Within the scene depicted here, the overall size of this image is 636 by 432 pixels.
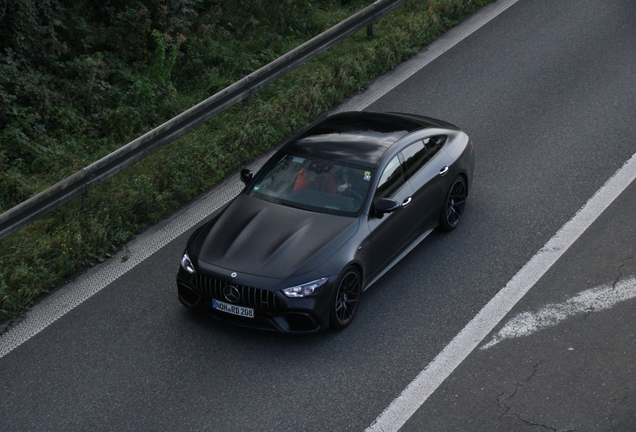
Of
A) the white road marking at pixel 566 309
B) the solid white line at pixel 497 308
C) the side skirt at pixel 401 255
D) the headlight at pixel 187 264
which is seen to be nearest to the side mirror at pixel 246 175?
the headlight at pixel 187 264

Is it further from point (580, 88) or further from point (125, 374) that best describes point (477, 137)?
point (125, 374)

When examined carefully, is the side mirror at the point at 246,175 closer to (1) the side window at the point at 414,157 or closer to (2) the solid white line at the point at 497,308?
(1) the side window at the point at 414,157

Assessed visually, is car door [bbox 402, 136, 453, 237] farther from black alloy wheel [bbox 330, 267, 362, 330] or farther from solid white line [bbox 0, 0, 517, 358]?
solid white line [bbox 0, 0, 517, 358]

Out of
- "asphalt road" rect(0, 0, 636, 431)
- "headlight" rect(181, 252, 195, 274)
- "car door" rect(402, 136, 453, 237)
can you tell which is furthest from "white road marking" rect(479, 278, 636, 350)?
"headlight" rect(181, 252, 195, 274)

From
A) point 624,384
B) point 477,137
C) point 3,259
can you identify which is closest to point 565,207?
point 477,137

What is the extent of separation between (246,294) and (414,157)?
2804mm

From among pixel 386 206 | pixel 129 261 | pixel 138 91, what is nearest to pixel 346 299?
pixel 386 206

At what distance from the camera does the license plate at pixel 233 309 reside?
29.0 ft

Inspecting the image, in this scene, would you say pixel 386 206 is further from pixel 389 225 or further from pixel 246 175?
pixel 246 175

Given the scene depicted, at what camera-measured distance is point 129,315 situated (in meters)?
9.58

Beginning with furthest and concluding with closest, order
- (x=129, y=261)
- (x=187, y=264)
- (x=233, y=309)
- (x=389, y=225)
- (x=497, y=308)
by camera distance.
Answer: (x=129, y=261) < (x=389, y=225) < (x=497, y=308) < (x=187, y=264) < (x=233, y=309)

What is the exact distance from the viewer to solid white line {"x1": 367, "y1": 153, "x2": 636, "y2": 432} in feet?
26.4

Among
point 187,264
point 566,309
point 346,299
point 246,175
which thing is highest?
point 246,175

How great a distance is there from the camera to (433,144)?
35.6ft
